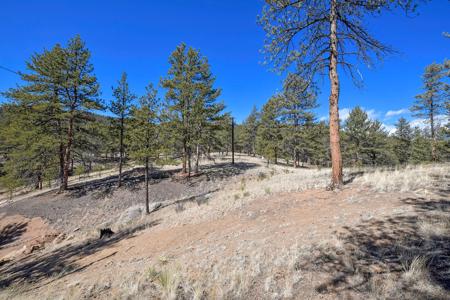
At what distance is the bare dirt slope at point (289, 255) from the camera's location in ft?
10.2

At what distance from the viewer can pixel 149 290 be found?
12.9ft

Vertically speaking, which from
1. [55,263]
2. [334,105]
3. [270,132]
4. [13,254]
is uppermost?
[270,132]

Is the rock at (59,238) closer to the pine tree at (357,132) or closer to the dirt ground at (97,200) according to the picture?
the dirt ground at (97,200)

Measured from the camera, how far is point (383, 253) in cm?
355

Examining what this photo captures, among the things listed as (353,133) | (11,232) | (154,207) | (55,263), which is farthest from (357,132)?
(11,232)

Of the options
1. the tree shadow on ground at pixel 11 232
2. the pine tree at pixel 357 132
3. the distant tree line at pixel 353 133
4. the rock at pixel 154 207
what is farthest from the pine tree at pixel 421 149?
the tree shadow on ground at pixel 11 232

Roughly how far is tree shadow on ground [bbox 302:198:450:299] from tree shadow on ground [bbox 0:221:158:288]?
7130 millimetres

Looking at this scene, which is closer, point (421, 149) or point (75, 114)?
point (75, 114)

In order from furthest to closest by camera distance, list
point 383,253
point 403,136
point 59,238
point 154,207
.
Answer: point 403,136 < point 154,207 < point 59,238 < point 383,253

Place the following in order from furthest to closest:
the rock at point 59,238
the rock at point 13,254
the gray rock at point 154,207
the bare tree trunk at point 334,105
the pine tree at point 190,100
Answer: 1. the pine tree at point 190,100
2. the gray rock at point 154,207
3. the rock at point 59,238
4. the rock at point 13,254
5. the bare tree trunk at point 334,105

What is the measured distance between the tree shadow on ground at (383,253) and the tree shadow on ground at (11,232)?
705 inches

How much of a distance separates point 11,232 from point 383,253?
66.2 feet

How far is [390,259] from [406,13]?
23.7 feet

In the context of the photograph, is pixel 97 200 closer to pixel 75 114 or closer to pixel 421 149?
pixel 75 114
